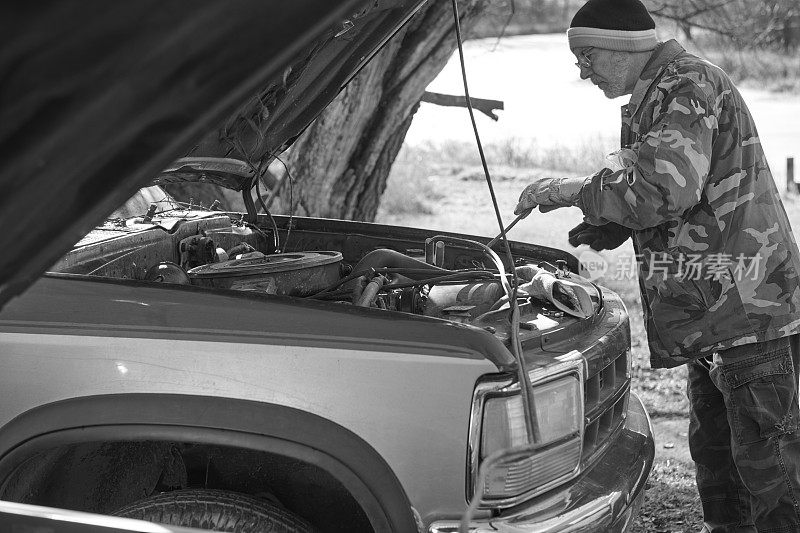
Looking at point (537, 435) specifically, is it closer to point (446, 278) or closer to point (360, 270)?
point (446, 278)

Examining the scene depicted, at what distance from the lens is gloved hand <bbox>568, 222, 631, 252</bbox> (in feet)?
11.8

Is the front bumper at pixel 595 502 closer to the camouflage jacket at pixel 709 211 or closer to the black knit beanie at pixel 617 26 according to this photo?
the camouflage jacket at pixel 709 211

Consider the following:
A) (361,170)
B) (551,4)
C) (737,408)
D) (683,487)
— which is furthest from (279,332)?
(551,4)

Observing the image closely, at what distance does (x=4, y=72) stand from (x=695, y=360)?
9.71 ft

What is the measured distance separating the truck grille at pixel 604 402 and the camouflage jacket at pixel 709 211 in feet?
1.47

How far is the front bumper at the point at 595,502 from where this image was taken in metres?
2.19

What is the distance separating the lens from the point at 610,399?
267 cm

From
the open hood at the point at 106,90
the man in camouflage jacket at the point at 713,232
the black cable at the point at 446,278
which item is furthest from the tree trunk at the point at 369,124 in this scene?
the open hood at the point at 106,90

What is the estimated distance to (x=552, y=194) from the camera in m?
3.23

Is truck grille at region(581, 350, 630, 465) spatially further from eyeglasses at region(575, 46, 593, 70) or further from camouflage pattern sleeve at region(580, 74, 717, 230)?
eyeglasses at region(575, 46, 593, 70)

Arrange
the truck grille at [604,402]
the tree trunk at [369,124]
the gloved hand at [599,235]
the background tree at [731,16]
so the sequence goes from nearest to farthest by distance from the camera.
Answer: the truck grille at [604,402] → the gloved hand at [599,235] → the tree trunk at [369,124] → the background tree at [731,16]

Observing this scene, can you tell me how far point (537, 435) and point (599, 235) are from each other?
64.3 inches

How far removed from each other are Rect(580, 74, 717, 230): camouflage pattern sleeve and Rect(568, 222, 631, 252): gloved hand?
48 centimetres

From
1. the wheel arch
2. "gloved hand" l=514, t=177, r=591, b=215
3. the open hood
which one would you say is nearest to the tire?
the wheel arch
